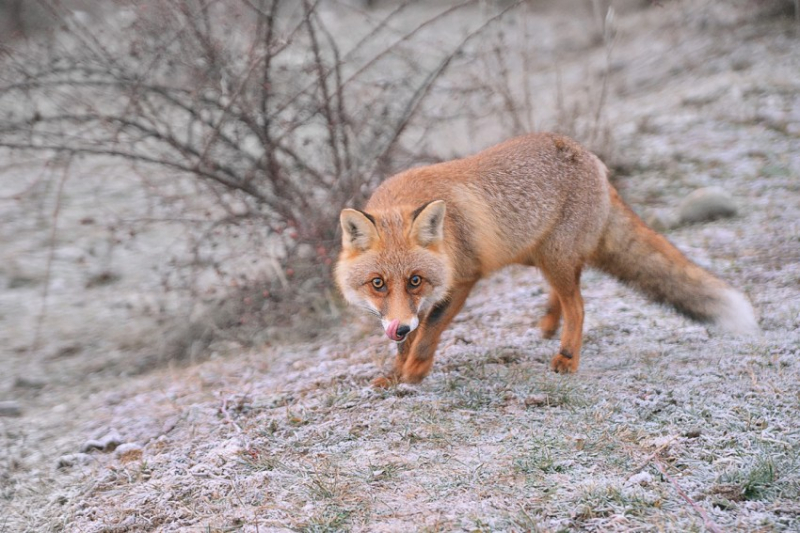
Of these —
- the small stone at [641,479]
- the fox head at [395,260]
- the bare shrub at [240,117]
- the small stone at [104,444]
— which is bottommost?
the small stone at [641,479]

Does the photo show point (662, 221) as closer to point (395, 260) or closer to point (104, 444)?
point (395, 260)

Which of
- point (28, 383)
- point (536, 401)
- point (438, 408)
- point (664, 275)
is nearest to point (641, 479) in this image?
point (536, 401)

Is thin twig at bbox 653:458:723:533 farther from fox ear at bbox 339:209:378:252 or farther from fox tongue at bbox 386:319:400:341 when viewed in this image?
fox ear at bbox 339:209:378:252

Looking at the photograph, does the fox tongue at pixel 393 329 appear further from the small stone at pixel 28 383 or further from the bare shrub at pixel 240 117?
the small stone at pixel 28 383

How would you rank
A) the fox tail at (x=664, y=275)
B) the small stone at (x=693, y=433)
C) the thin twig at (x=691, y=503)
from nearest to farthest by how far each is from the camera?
the thin twig at (x=691, y=503) → the small stone at (x=693, y=433) → the fox tail at (x=664, y=275)

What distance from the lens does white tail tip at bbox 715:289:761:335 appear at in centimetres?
428

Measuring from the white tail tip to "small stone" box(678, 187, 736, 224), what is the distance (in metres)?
2.82

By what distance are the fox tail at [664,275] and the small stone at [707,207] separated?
2.52 m

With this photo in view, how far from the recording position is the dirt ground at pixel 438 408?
2883 mm

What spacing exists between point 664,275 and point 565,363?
88cm

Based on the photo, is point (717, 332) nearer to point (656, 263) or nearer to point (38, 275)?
point (656, 263)

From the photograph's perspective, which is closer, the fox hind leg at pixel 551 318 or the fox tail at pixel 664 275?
the fox tail at pixel 664 275

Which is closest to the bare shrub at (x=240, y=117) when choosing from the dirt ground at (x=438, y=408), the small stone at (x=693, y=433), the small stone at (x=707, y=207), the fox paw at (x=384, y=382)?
the dirt ground at (x=438, y=408)

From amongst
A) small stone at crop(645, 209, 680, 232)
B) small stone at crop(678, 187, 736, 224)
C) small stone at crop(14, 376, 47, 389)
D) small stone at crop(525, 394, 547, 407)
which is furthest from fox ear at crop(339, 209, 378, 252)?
small stone at crop(678, 187, 736, 224)
